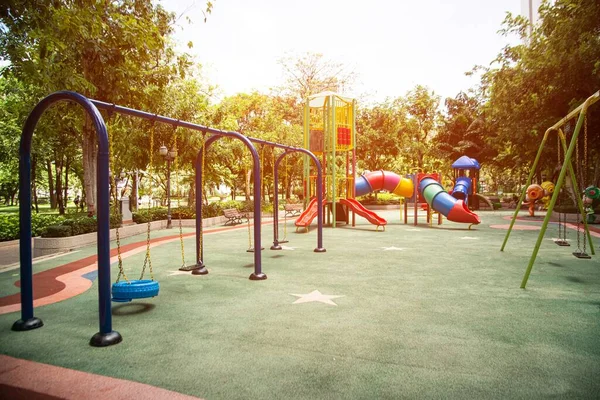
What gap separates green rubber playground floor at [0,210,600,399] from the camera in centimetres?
327

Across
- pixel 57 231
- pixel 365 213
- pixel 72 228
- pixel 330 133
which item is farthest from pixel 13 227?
pixel 365 213

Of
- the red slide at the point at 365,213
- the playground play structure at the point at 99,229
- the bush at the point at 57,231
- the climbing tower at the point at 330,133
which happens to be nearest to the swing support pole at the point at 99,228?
the playground play structure at the point at 99,229

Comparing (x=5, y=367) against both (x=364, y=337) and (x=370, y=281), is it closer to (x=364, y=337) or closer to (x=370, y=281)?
(x=364, y=337)

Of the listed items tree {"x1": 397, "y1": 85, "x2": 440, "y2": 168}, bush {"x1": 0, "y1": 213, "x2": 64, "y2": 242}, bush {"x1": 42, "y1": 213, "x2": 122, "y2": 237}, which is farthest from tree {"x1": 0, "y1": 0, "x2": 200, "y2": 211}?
tree {"x1": 397, "y1": 85, "x2": 440, "y2": 168}

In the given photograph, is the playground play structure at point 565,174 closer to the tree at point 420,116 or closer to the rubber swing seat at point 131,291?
the rubber swing seat at point 131,291

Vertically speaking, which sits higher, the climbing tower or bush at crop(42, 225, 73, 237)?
the climbing tower

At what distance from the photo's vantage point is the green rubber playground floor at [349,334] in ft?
10.7

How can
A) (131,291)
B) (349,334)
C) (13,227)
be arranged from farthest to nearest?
(13,227), (131,291), (349,334)

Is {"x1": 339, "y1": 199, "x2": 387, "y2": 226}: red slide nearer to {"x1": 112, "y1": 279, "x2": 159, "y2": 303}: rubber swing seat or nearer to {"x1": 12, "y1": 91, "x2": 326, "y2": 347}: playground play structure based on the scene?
{"x1": 12, "y1": 91, "x2": 326, "y2": 347}: playground play structure

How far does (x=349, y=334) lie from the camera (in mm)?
4355

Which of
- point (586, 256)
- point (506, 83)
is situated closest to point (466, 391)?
point (586, 256)

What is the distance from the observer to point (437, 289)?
6.31 metres

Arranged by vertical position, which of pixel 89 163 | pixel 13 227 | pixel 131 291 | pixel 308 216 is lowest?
pixel 131 291

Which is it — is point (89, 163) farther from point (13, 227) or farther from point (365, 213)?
point (365, 213)
